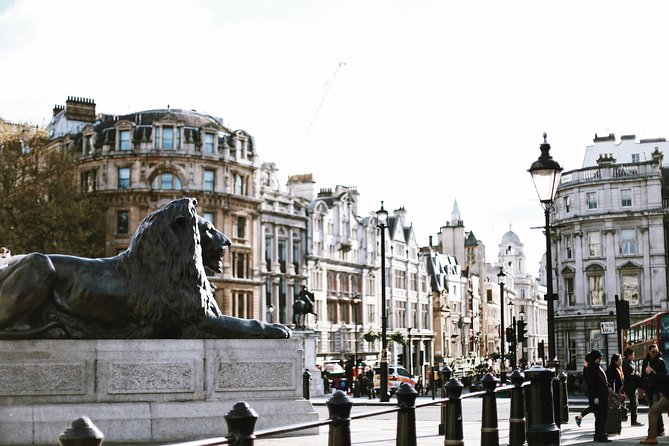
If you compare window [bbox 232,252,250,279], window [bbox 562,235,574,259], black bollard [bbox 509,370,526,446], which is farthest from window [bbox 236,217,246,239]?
black bollard [bbox 509,370,526,446]

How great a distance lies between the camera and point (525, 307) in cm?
16038

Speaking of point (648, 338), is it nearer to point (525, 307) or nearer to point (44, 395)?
point (44, 395)

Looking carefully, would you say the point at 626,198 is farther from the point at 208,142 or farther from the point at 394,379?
the point at 394,379

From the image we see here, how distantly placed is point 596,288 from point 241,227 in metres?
26.4

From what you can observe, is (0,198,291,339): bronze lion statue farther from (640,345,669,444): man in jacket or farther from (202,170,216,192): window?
(202,170,216,192): window

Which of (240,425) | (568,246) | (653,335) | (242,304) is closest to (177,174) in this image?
(242,304)

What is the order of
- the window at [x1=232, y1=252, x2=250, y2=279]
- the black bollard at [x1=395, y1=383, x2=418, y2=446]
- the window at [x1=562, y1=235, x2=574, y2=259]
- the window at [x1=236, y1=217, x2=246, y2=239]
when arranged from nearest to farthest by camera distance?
the black bollard at [x1=395, y1=383, x2=418, y2=446] < the window at [x1=232, y1=252, x2=250, y2=279] < the window at [x1=236, y1=217, x2=246, y2=239] < the window at [x1=562, y1=235, x2=574, y2=259]

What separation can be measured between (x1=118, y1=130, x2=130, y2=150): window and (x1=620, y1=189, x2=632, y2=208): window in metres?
35.1

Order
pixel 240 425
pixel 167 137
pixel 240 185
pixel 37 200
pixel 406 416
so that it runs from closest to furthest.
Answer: pixel 240 425
pixel 406 416
pixel 37 200
pixel 167 137
pixel 240 185

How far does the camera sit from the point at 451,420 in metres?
10.1

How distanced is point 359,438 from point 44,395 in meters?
3.84

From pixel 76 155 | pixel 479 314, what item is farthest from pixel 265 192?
pixel 479 314

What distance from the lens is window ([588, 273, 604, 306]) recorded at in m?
70.5

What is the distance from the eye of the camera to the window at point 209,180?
211 feet
